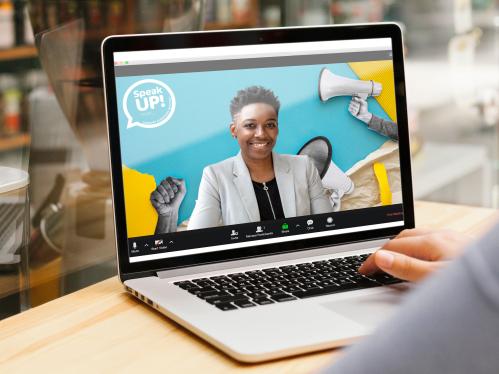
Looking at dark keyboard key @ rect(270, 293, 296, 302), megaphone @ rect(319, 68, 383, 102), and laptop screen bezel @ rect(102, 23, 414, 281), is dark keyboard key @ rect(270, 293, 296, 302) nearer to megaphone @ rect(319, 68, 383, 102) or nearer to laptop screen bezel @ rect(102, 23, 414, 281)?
laptop screen bezel @ rect(102, 23, 414, 281)

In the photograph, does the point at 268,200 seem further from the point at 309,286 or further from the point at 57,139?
the point at 57,139

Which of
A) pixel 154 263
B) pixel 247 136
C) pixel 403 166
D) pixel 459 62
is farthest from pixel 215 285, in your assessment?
pixel 459 62

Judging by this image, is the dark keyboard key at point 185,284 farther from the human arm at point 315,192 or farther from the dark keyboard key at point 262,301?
the human arm at point 315,192

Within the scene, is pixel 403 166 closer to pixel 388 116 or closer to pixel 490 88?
pixel 388 116

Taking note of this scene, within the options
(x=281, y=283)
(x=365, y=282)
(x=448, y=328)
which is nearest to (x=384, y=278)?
(x=365, y=282)

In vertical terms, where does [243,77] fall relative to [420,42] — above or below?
below

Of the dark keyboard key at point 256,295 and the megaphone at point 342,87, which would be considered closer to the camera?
the dark keyboard key at point 256,295

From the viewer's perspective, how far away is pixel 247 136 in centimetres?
97

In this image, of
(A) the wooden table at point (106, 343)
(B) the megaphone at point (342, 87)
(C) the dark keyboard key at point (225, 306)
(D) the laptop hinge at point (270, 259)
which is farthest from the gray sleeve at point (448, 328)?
(B) the megaphone at point (342, 87)

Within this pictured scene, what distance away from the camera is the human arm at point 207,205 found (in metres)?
0.94

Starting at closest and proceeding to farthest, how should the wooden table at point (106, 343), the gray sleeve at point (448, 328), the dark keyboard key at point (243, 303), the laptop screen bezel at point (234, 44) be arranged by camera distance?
the gray sleeve at point (448, 328) → the wooden table at point (106, 343) → the dark keyboard key at point (243, 303) → the laptop screen bezel at point (234, 44)

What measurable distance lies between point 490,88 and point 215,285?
7.82 ft

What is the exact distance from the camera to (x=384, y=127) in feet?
3.48

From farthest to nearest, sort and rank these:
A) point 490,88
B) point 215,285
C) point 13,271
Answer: point 490,88 → point 13,271 → point 215,285
